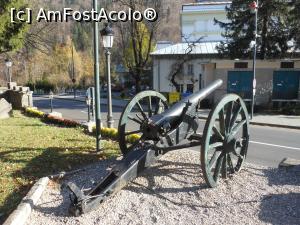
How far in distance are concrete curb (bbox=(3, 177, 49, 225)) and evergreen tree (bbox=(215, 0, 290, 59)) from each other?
2203 centimetres

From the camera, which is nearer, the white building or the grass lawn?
the grass lawn

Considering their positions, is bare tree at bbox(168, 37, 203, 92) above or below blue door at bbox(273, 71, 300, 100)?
above

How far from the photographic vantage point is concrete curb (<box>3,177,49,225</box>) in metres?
5.44

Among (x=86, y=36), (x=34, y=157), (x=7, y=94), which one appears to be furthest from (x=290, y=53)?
(x=86, y=36)

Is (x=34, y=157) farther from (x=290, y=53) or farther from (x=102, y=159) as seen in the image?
(x=290, y=53)

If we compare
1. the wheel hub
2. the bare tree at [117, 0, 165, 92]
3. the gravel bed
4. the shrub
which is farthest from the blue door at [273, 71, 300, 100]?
the wheel hub

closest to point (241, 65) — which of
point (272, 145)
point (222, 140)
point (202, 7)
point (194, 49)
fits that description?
point (194, 49)

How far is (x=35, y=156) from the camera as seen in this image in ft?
31.4


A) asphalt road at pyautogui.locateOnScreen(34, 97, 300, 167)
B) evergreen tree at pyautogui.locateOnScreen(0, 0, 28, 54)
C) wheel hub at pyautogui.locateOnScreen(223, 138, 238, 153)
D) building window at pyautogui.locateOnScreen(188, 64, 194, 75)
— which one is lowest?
asphalt road at pyautogui.locateOnScreen(34, 97, 300, 167)

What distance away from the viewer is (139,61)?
1421 inches

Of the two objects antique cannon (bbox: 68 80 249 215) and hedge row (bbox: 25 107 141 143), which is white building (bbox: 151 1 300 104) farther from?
antique cannon (bbox: 68 80 249 215)

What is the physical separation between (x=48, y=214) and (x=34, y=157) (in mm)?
3700

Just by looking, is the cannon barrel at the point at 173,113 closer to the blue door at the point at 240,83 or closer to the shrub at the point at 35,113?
the shrub at the point at 35,113

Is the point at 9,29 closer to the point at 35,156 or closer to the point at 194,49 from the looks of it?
the point at 35,156
